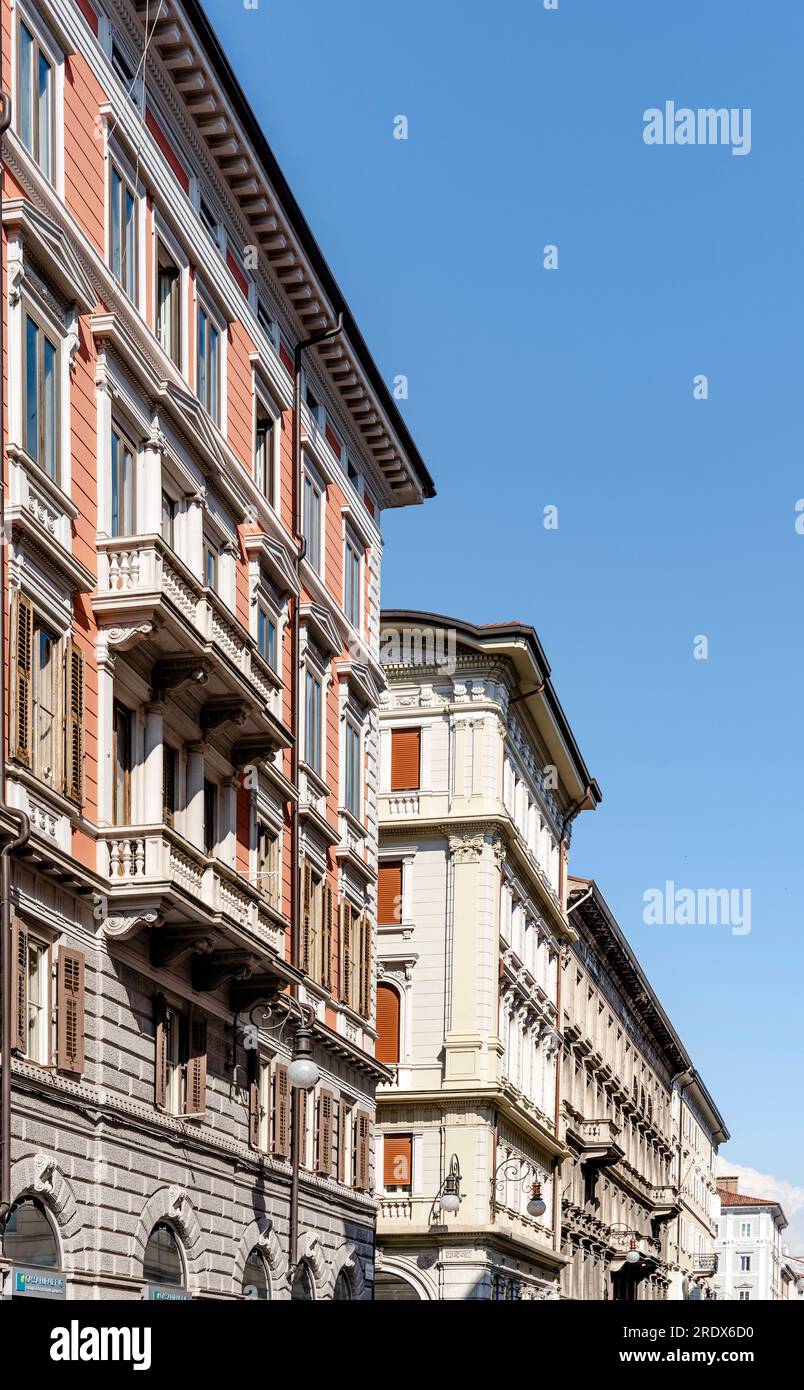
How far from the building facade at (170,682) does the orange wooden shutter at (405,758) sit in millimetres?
15510

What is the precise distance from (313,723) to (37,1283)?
1613cm

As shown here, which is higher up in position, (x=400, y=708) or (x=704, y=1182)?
(x=400, y=708)

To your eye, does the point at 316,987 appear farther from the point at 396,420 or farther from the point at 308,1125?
the point at 396,420

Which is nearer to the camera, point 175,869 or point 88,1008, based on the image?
point 88,1008

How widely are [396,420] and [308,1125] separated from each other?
48.0ft

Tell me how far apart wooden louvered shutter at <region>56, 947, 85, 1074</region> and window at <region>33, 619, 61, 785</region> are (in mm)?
2086

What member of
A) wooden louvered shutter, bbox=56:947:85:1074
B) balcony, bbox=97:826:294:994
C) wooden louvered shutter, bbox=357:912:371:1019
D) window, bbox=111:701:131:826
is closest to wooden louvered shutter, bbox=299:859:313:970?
balcony, bbox=97:826:294:994

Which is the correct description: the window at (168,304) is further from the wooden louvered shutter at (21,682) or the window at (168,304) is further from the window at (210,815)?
the wooden louvered shutter at (21,682)

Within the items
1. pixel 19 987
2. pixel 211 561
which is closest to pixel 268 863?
pixel 211 561

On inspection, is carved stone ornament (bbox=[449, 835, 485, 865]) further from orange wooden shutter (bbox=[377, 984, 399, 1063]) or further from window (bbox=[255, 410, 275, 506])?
window (bbox=[255, 410, 275, 506])

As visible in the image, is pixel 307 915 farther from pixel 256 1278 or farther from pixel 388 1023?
pixel 388 1023

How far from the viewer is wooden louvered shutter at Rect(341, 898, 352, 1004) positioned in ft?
123

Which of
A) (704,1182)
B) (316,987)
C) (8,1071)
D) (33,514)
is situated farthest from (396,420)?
(704,1182)
